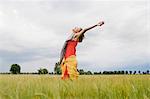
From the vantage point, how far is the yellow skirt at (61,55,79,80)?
24.1 feet

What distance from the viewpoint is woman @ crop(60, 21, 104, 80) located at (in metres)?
7.38

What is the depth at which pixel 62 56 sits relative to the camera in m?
7.74

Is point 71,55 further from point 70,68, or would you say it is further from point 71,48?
point 70,68

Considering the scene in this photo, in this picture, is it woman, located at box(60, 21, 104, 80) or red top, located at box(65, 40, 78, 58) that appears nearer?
woman, located at box(60, 21, 104, 80)

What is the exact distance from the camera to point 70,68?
7.35 m

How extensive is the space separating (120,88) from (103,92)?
0.25m

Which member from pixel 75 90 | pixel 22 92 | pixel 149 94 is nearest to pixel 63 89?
pixel 75 90

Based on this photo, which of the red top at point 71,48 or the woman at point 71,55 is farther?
the red top at point 71,48

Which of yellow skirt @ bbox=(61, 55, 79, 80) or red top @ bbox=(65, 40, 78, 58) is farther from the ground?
red top @ bbox=(65, 40, 78, 58)

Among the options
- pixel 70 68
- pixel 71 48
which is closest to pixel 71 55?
pixel 71 48

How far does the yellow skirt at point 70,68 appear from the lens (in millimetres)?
7359

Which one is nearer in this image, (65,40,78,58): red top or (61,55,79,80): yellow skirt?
(61,55,79,80): yellow skirt

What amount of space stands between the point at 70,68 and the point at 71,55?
12.4 inches

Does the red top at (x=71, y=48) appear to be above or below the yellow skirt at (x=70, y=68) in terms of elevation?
above
